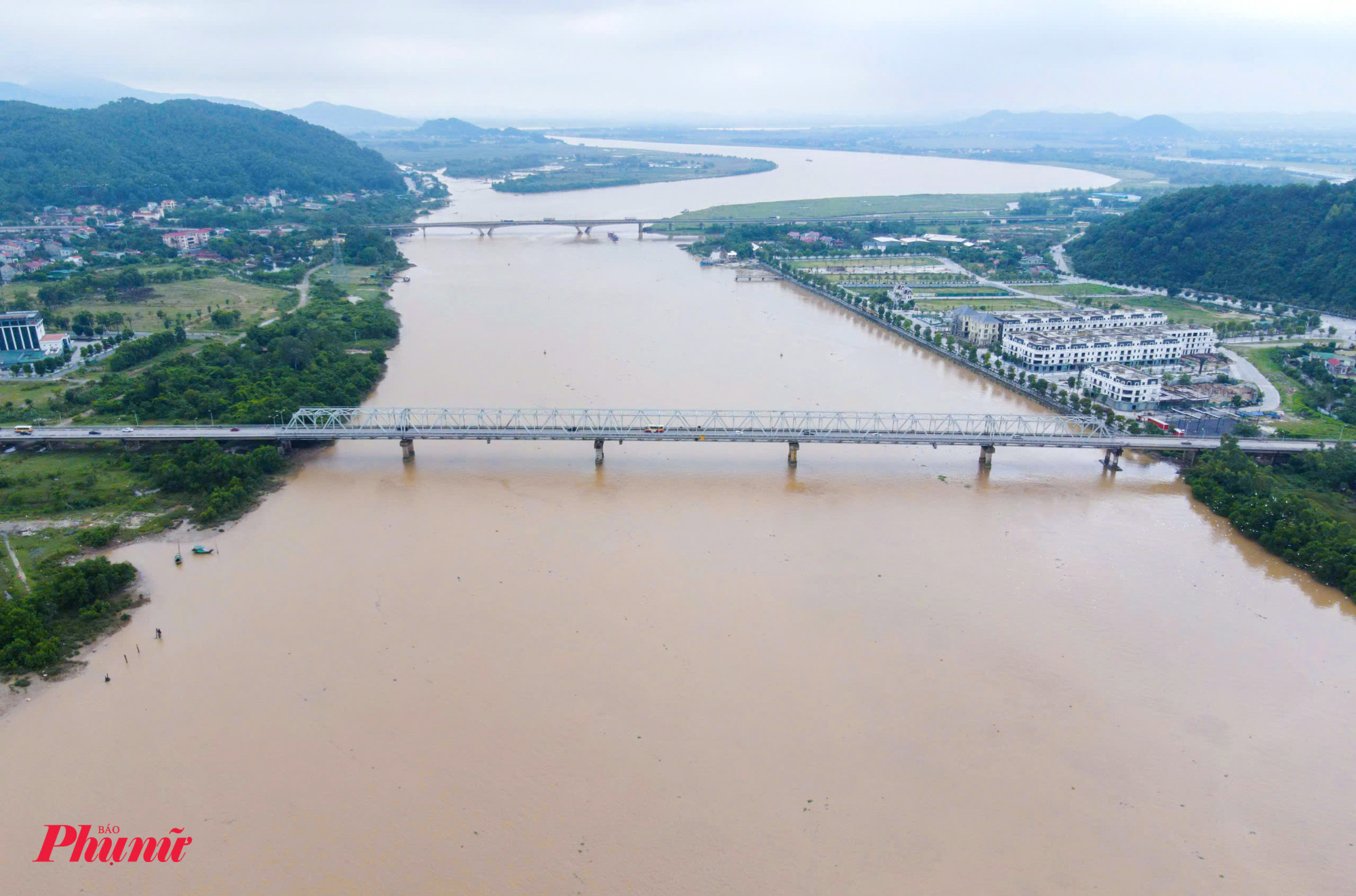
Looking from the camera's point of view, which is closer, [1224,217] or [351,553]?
[351,553]

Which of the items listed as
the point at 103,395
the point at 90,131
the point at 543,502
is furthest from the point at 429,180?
the point at 543,502

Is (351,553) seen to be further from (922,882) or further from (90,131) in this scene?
(90,131)

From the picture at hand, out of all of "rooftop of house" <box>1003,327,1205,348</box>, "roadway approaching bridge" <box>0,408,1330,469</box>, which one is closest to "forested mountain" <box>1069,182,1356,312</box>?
"rooftop of house" <box>1003,327,1205,348</box>

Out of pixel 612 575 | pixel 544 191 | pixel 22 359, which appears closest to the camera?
pixel 612 575

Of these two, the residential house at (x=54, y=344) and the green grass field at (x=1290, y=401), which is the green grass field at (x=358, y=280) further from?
the green grass field at (x=1290, y=401)

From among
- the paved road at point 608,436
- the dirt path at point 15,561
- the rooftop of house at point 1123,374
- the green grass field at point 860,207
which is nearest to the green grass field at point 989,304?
the rooftop of house at point 1123,374

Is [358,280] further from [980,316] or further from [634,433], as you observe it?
[980,316]

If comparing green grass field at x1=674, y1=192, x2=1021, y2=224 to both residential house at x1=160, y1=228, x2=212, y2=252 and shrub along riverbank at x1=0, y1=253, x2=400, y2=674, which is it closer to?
residential house at x1=160, y1=228, x2=212, y2=252
